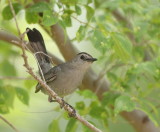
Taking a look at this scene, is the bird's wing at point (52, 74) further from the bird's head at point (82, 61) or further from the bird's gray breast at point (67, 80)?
the bird's head at point (82, 61)

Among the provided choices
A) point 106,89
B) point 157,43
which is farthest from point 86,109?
point 157,43

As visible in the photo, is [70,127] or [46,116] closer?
[70,127]

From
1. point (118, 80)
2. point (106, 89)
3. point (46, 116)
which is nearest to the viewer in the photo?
point (118, 80)

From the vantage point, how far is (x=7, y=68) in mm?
4211

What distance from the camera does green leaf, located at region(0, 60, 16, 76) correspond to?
13.6 ft

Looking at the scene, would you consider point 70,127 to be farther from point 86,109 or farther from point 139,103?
point 139,103

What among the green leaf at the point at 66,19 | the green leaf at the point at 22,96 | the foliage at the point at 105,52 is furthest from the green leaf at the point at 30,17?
the green leaf at the point at 22,96

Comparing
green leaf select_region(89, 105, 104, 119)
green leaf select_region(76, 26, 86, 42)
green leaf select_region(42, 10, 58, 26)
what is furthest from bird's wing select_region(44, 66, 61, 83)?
green leaf select_region(42, 10, 58, 26)

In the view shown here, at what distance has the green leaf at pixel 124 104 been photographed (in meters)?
3.04

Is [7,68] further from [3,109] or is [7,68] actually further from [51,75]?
[3,109]

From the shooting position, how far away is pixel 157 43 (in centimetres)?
406

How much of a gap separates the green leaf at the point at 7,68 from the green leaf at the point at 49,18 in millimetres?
1369

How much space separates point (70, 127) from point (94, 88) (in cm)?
85

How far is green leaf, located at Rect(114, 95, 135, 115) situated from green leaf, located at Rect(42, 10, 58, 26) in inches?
29.7
